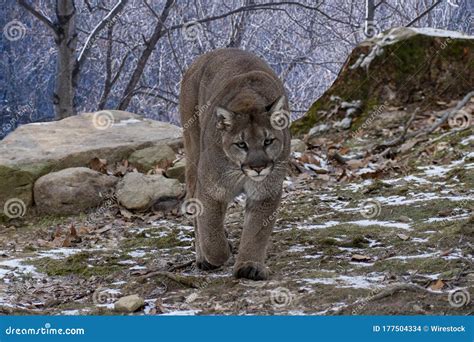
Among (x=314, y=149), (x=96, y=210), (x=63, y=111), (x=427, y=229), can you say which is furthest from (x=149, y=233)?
(x=63, y=111)

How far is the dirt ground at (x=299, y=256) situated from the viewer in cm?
525

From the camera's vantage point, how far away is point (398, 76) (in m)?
12.4

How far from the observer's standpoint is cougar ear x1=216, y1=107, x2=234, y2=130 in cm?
617

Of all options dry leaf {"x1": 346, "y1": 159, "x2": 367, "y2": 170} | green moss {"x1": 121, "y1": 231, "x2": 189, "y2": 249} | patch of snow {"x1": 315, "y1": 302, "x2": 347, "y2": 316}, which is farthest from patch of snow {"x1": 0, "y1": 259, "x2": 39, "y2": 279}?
dry leaf {"x1": 346, "y1": 159, "x2": 367, "y2": 170}

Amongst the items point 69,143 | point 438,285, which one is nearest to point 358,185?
point 69,143

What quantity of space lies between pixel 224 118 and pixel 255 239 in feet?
3.12

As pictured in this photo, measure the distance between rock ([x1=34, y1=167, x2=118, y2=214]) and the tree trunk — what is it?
5242mm

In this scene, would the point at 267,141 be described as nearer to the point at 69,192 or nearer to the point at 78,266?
the point at 78,266

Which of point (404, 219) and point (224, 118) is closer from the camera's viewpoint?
point (224, 118)

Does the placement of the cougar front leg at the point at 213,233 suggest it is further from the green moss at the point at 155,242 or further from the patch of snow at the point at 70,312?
the patch of snow at the point at 70,312

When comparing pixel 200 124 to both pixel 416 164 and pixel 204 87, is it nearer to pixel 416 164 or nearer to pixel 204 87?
pixel 204 87

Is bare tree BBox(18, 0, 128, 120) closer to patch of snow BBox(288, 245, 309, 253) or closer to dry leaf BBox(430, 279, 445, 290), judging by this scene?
patch of snow BBox(288, 245, 309, 253)

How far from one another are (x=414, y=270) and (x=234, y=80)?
2086mm

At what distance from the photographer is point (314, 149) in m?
11.9
